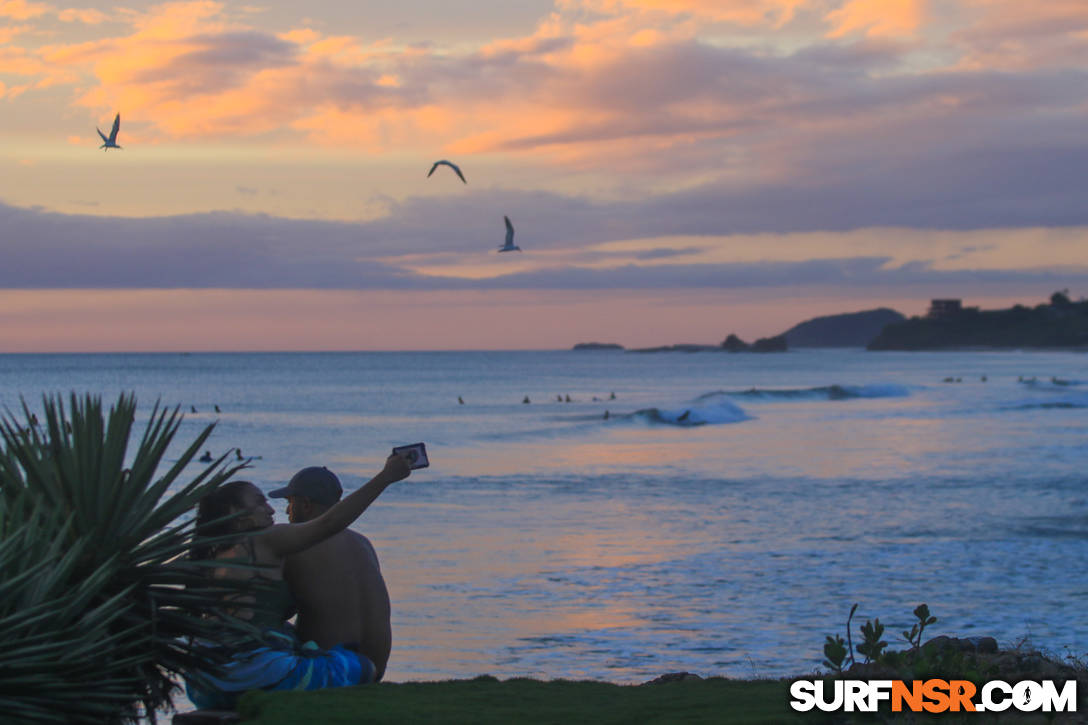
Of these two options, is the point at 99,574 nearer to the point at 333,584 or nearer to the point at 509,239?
the point at 333,584

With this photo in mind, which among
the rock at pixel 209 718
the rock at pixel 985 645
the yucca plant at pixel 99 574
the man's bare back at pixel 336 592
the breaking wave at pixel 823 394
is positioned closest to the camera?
the yucca plant at pixel 99 574

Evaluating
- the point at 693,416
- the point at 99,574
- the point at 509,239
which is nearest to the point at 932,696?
→ the point at 99,574

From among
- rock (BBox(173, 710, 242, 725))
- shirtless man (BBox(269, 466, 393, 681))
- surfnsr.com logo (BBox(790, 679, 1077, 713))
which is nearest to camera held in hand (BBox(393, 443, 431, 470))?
shirtless man (BBox(269, 466, 393, 681))

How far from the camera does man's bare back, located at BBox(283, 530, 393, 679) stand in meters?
6.07

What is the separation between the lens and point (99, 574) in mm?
5062

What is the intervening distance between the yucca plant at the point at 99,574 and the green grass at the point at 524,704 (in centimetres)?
46

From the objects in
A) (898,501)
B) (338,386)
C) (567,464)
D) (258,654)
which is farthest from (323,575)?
(338,386)

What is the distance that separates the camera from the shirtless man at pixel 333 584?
239 inches

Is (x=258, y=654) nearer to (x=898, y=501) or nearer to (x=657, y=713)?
(x=657, y=713)

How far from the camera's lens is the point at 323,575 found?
6.08 m

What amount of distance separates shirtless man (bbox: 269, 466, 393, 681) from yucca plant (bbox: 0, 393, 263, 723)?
582 mm

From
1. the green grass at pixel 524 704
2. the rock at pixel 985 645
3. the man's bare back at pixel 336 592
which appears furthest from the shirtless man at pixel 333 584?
the rock at pixel 985 645

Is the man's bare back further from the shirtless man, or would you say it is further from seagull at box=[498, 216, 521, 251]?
seagull at box=[498, 216, 521, 251]

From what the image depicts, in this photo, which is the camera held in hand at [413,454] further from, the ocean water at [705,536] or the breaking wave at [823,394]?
the breaking wave at [823,394]
